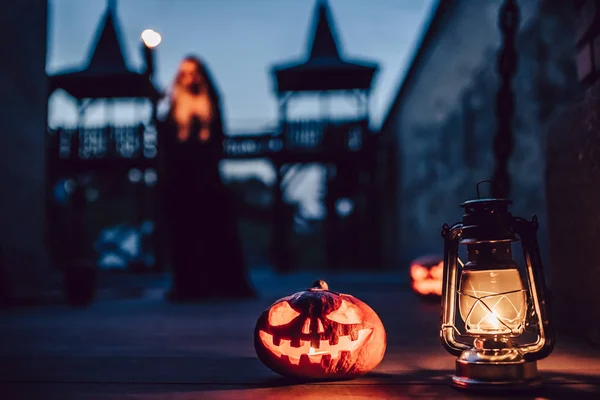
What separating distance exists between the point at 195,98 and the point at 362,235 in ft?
41.6

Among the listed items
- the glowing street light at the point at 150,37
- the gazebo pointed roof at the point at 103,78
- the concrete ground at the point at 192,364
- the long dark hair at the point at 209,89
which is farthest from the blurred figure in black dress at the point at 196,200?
the gazebo pointed roof at the point at 103,78

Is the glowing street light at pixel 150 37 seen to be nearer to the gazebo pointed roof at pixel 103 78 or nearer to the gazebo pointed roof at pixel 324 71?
the gazebo pointed roof at pixel 324 71

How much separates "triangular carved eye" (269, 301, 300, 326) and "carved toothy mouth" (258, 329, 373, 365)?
71 mm

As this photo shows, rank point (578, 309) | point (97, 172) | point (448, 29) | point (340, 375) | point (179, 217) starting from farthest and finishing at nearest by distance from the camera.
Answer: point (97, 172) < point (448, 29) < point (179, 217) < point (578, 309) < point (340, 375)

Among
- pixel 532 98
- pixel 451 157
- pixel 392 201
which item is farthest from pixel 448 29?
Result: pixel 392 201

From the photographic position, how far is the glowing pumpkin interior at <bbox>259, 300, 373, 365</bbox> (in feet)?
7.72

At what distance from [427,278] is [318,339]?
4537 mm

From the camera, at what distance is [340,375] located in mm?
2381

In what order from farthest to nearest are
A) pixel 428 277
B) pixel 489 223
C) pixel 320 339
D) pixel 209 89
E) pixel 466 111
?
pixel 466 111 → pixel 209 89 → pixel 428 277 → pixel 320 339 → pixel 489 223

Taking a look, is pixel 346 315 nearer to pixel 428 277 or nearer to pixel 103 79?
pixel 428 277

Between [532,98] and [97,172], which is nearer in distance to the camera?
[532,98]

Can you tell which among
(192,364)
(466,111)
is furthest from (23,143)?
(466,111)

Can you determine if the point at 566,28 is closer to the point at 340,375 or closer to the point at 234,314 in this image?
the point at 234,314

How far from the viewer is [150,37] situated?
648 centimetres
